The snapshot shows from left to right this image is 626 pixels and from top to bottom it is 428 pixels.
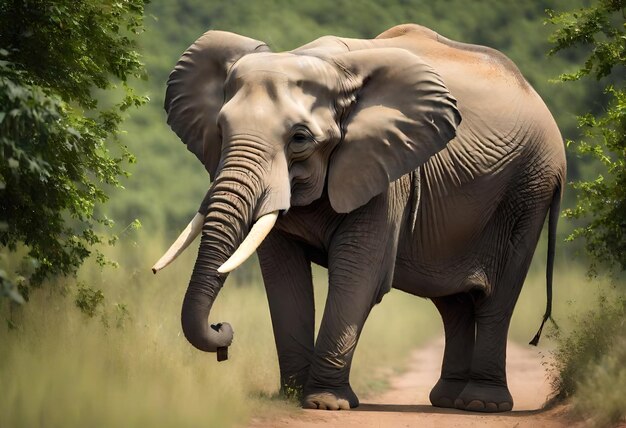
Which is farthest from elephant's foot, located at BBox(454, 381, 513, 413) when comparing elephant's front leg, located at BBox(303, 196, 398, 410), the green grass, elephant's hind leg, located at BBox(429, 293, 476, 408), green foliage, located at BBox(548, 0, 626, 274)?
elephant's front leg, located at BBox(303, 196, 398, 410)

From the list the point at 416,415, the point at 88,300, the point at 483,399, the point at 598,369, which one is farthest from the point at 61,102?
the point at 483,399

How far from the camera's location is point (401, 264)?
12211 mm

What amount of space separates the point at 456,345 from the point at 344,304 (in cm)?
267

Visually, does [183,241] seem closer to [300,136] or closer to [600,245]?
[300,136]

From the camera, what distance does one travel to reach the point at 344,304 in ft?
36.1

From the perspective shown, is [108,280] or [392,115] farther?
[108,280]

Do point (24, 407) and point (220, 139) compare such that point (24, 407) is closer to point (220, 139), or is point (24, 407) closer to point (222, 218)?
point (222, 218)

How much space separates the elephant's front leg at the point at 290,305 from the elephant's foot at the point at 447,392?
2020 millimetres

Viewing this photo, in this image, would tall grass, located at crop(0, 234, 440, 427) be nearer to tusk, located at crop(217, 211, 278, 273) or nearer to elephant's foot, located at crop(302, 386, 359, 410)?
elephant's foot, located at crop(302, 386, 359, 410)

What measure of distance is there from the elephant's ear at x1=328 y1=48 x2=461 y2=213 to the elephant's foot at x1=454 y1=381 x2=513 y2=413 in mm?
2312

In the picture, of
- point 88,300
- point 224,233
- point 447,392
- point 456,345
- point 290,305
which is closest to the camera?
point 224,233

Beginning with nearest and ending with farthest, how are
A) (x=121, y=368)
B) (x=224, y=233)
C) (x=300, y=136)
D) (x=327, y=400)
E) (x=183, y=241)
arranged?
(x=224, y=233) → (x=183, y=241) → (x=121, y=368) → (x=300, y=136) → (x=327, y=400)

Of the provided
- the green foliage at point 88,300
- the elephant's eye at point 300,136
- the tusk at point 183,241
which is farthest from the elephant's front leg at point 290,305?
the green foliage at point 88,300

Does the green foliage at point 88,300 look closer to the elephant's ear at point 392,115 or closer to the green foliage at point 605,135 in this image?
the elephant's ear at point 392,115
